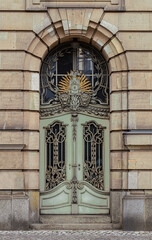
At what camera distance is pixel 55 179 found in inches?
477

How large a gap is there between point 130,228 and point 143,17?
17.2 ft

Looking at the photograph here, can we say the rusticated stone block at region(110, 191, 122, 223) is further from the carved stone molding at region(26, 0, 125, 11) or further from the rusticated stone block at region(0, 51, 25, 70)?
the carved stone molding at region(26, 0, 125, 11)

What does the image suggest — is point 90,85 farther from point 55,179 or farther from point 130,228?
point 130,228

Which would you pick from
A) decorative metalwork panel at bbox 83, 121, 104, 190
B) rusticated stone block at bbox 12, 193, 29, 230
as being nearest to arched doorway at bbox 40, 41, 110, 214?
decorative metalwork panel at bbox 83, 121, 104, 190

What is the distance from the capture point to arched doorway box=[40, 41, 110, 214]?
12055 millimetres

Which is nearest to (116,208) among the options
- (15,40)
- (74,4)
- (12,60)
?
(12,60)

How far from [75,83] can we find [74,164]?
215 centimetres

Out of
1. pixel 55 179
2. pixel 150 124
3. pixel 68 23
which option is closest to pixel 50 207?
pixel 55 179

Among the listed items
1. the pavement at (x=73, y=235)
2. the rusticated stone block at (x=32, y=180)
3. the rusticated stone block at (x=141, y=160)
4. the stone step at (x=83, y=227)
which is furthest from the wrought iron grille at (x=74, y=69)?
the pavement at (x=73, y=235)

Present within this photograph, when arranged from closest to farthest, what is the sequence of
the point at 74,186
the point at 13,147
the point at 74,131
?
1. the point at 13,147
2. the point at 74,186
3. the point at 74,131

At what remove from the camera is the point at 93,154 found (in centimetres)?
1219

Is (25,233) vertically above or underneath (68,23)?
underneath

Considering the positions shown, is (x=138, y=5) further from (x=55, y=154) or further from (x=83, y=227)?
(x=83, y=227)

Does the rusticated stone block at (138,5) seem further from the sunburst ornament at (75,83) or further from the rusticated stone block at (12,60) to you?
the rusticated stone block at (12,60)
